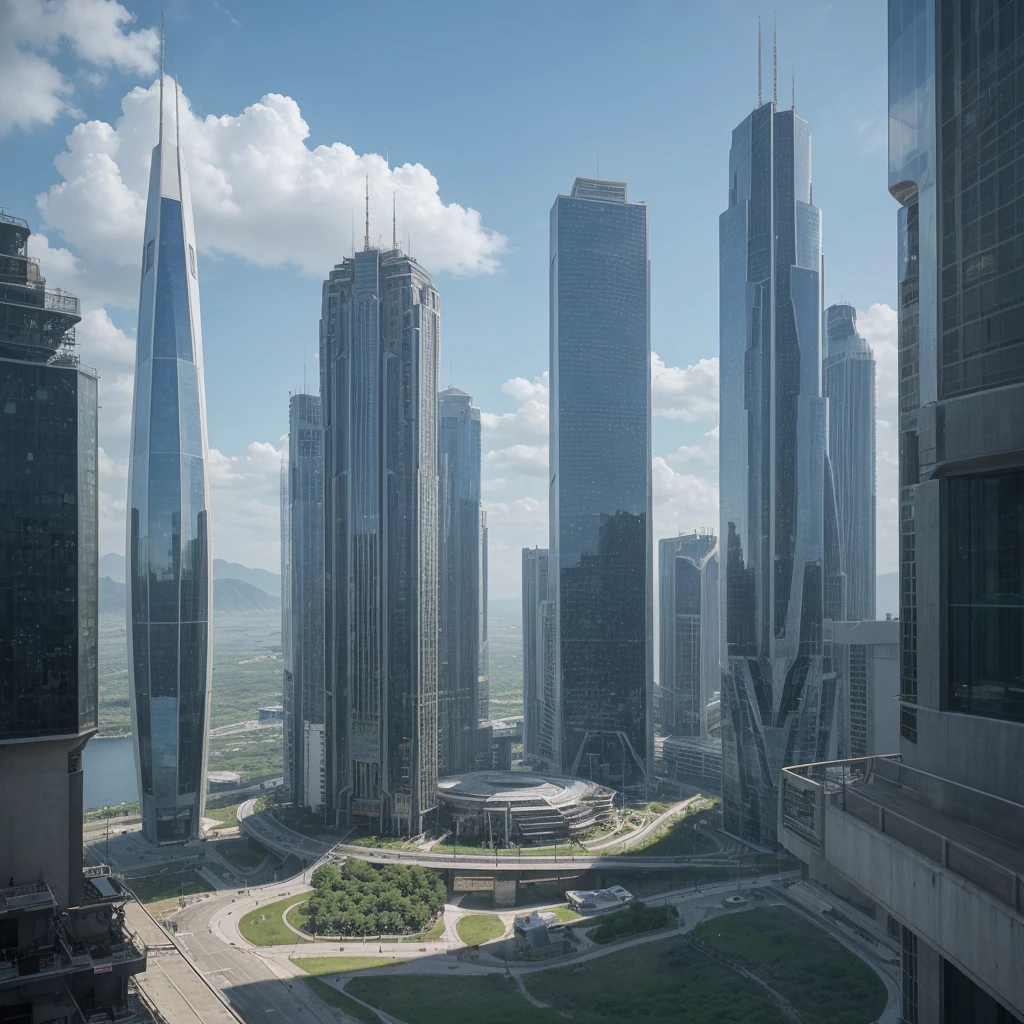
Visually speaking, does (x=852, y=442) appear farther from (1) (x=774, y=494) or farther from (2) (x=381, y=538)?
(2) (x=381, y=538)

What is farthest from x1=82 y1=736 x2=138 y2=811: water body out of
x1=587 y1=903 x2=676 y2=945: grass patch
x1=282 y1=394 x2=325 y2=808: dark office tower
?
x1=587 y1=903 x2=676 y2=945: grass patch

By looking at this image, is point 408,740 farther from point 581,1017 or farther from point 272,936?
point 581,1017

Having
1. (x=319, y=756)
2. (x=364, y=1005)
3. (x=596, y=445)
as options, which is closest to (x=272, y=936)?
(x=364, y=1005)

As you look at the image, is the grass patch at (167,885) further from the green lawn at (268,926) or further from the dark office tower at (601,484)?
the dark office tower at (601,484)

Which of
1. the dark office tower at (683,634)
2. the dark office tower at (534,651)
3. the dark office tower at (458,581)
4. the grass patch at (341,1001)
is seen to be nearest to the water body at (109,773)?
the dark office tower at (458,581)

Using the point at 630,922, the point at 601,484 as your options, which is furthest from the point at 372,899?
the point at 601,484

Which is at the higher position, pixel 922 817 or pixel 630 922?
pixel 922 817
